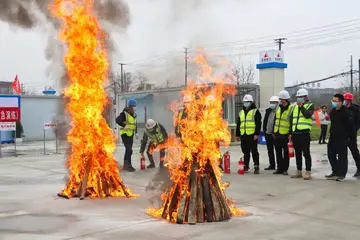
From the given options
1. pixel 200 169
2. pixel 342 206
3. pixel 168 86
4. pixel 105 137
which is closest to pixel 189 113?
pixel 200 169

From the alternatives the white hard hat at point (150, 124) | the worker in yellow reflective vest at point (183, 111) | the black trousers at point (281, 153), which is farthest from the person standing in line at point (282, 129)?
the worker in yellow reflective vest at point (183, 111)

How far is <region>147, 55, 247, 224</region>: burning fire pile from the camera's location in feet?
18.8

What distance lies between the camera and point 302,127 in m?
9.34

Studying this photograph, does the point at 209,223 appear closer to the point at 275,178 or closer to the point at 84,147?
the point at 84,147

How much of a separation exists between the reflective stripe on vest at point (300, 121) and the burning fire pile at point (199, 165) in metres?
3.83

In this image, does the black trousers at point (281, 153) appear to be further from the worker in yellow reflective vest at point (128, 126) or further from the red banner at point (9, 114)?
the red banner at point (9, 114)

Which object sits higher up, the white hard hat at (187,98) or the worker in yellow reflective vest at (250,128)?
the white hard hat at (187,98)

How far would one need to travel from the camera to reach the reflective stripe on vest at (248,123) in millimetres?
10477

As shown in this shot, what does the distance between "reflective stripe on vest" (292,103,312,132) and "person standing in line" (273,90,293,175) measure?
14.5 inches

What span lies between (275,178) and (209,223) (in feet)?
14.5

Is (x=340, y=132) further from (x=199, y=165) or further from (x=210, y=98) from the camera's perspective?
(x=199, y=165)

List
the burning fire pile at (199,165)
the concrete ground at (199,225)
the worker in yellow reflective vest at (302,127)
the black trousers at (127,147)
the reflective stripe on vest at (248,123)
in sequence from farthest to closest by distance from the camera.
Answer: the black trousers at (127,147) → the reflective stripe on vest at (248,123) → the worker in yellow reflective vest at (302,127) → the burning fire pile at (199,165) → the concrete ground at (199,225)

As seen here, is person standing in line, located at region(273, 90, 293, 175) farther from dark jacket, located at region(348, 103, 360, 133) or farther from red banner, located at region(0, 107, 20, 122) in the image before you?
red banner, located at region(0, 107, 20, 122)

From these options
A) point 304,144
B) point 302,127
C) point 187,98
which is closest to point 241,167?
point 304,144
